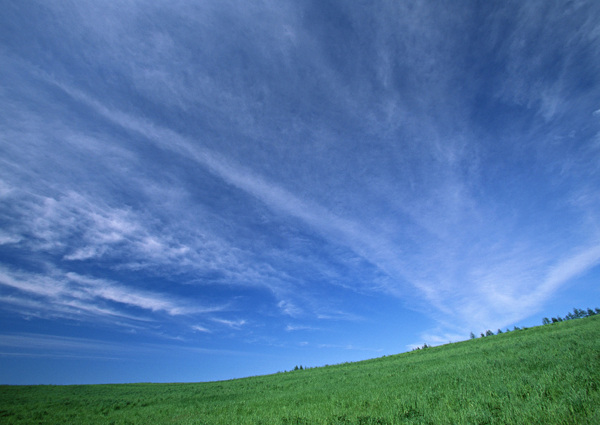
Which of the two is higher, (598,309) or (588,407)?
(598,309)

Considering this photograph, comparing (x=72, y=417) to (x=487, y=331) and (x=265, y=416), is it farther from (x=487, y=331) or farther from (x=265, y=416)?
(x=487, y=331)

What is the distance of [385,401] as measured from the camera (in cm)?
1165

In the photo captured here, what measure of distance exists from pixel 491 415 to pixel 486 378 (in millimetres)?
6475

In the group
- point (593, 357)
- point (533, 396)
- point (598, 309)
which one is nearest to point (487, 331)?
point (593, 357)

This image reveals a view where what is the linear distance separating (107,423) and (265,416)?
11.5m

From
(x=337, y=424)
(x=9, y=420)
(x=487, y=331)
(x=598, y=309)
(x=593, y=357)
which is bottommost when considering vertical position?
(x=9, y=420)

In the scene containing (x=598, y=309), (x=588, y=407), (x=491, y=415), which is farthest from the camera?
(x=598, y=309)

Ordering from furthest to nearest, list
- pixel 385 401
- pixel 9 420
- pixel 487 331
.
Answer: pixel 487 331 < pixel 9 420 < pixel 385 401

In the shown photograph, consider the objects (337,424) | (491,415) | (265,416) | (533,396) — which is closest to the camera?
(491,415)

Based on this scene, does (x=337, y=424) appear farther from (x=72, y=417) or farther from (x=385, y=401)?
(x=72, y=417)

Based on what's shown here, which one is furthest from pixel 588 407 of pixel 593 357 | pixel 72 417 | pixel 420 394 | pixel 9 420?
pixel 9 420

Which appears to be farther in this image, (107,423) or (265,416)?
(107,423)

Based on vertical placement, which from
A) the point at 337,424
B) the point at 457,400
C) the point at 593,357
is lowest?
the point at 337,424

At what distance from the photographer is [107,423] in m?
16.0
